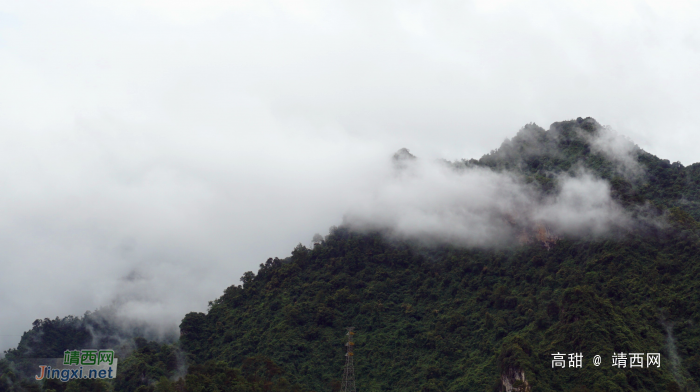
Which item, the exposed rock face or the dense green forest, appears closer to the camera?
the exposed rock face

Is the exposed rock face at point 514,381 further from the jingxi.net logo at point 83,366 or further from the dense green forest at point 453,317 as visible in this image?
the jingxi.net logo at point 83,366

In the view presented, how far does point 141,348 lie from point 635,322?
49532 millimetres

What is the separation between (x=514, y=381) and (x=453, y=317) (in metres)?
16.2

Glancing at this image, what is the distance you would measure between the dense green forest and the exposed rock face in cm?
14

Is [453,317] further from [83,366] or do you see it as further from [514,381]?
[83,366]

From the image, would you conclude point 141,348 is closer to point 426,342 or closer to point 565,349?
point 426,342

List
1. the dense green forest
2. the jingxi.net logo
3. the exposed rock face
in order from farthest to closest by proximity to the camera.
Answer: the dense green forest < the exposed rock face < the jingxi.net logo

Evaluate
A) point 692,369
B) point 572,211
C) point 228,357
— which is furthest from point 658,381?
point 228,357

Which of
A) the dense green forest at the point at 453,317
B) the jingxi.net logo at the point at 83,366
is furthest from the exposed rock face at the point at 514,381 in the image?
the jingxi.net logo at the point at 83,366

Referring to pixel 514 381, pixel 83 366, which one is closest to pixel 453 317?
pixel 514 381

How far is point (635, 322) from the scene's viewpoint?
5909 centimetres

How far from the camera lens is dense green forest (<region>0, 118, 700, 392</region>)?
56219mm

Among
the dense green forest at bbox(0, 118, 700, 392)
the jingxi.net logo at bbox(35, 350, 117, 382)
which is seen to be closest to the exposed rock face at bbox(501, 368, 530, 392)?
the dense green forest at bbox(0, 118, 700, 392)

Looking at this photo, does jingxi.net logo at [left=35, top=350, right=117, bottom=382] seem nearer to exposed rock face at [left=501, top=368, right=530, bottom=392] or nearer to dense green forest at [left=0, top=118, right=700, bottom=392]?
dense green forest at [left=0, top=118, right=700, bottom=392]
